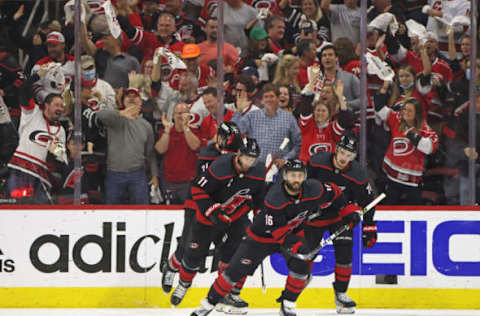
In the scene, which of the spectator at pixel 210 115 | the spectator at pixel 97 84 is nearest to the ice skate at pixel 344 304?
the spectator at pixel 210 115

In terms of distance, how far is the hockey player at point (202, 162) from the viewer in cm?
646

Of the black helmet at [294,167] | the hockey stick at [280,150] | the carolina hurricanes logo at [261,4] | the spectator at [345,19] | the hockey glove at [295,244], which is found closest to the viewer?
the black helmet at [294,167]

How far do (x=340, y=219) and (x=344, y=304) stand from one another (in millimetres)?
648

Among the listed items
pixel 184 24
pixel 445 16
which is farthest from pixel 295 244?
pixel 445 16

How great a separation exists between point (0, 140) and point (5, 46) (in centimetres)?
78

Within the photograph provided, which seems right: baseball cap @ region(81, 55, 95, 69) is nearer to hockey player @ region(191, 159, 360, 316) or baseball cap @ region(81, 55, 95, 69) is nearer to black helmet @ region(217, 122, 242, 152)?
black helmet @ region(217, 122, 242, 152)

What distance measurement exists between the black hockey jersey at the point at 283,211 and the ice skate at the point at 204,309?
0.58 metres

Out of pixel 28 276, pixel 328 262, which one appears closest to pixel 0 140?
pixel 28 276

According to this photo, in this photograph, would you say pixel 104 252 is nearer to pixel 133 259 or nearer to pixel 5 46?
pixel 133 259

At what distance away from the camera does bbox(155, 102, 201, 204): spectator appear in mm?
6961

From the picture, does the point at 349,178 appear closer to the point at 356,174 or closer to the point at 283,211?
the point at 356,174

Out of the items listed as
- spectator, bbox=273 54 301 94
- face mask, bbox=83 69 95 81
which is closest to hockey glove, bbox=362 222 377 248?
spectator, bbox=273 54 301 94

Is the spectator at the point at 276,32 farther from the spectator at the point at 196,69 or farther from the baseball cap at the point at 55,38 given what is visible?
the baseball cap at the point at 55,38

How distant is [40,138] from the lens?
6926 millimetres
